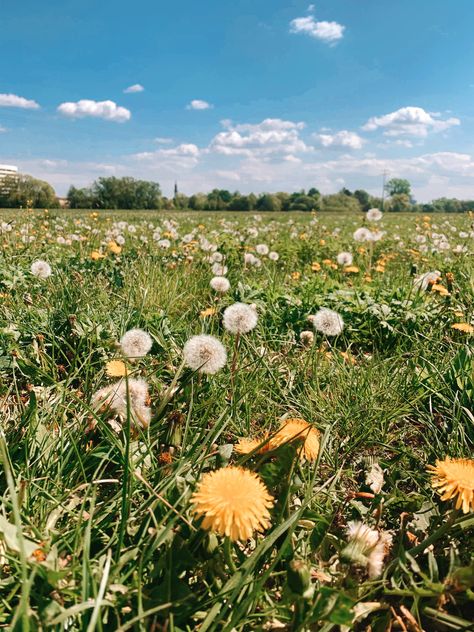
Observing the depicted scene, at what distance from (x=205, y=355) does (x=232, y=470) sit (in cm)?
68

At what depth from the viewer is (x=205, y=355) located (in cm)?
165

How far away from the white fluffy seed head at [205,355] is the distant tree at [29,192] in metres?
21.5

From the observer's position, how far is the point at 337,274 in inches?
183

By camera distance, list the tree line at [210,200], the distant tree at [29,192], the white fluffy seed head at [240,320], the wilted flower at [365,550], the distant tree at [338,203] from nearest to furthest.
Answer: the wilted flower at [365,550] → the white fluffy seed head at [240,320] → the distant tree at [29,192] → the tree line at [210,200] → the distant tree at [338,203]

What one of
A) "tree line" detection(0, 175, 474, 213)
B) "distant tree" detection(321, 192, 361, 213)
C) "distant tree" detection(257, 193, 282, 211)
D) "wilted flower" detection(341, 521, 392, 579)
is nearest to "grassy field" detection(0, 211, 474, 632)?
"wilted flower" detection(341, 521, 392, 579)

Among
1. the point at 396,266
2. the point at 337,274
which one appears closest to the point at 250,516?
the point at 337,274

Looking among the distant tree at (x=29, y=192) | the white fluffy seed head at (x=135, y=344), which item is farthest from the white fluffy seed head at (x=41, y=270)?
the distant tree at (x=29, y=192)

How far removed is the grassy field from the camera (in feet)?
3.00

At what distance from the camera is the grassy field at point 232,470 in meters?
A: 0.91

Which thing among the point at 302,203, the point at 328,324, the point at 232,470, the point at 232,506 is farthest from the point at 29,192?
the point at 302,203

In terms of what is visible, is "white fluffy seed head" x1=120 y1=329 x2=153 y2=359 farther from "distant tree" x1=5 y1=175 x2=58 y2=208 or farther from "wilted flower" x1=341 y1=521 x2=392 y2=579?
"distant tree" x1=5 y1=175 x2=58 y2=208

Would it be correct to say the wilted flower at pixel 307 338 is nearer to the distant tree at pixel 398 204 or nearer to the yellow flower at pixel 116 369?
the yellow flower at pixel 116 369

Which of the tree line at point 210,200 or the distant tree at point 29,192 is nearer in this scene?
the distant tree at point 29,192

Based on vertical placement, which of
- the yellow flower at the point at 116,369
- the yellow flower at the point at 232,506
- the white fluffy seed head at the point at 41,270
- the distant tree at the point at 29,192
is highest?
the distant tree at the point at 29,192
